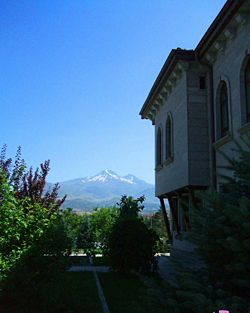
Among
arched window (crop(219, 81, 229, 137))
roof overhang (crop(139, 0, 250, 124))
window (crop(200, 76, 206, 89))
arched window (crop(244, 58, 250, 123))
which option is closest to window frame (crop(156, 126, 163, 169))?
roof overhang (crop(139, 0, 250, 124))

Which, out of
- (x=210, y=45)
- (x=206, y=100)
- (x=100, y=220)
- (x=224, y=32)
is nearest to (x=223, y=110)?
(x=206, y=100)

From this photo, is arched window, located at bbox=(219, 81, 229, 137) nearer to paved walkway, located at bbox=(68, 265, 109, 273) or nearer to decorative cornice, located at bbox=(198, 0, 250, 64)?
decorative cornice, located at bbox=(198, 0, 250, 64)

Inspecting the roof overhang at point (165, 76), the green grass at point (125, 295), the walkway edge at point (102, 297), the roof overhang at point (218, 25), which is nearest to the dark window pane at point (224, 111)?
the roof overhang at point (218, 25)

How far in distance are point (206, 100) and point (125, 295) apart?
21.1 feet

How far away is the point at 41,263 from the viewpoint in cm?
730

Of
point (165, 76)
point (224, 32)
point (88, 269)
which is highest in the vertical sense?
point (165, 76)

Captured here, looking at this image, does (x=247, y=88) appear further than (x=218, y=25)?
No

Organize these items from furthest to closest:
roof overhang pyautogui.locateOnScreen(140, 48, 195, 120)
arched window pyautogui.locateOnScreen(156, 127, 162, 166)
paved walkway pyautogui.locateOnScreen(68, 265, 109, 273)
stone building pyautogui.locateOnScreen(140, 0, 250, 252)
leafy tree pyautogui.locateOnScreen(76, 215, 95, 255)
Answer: leafy tree pyautogui.locateOnScreen(76, 215, 95, 255) < arched window pyautogui.locateOnScreen(156, 127, 162, 166) < paved walkway pyautogui.locateOnScreen(68, 265, 109, 273) < roof overhang pyautogui.locateOnScreen(140, 48, 195, 120) < stone building pyautogui.locateOnScreen(140, 0, 250, 252)

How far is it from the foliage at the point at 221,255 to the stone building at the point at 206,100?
4.60m

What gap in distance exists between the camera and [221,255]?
4047mm

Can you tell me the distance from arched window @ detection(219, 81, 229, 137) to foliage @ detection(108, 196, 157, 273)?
4243 mm

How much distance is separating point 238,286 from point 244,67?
6.98 metres

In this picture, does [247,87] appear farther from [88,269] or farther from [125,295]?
[88,269]

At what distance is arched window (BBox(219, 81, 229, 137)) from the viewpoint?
35.6 feet
